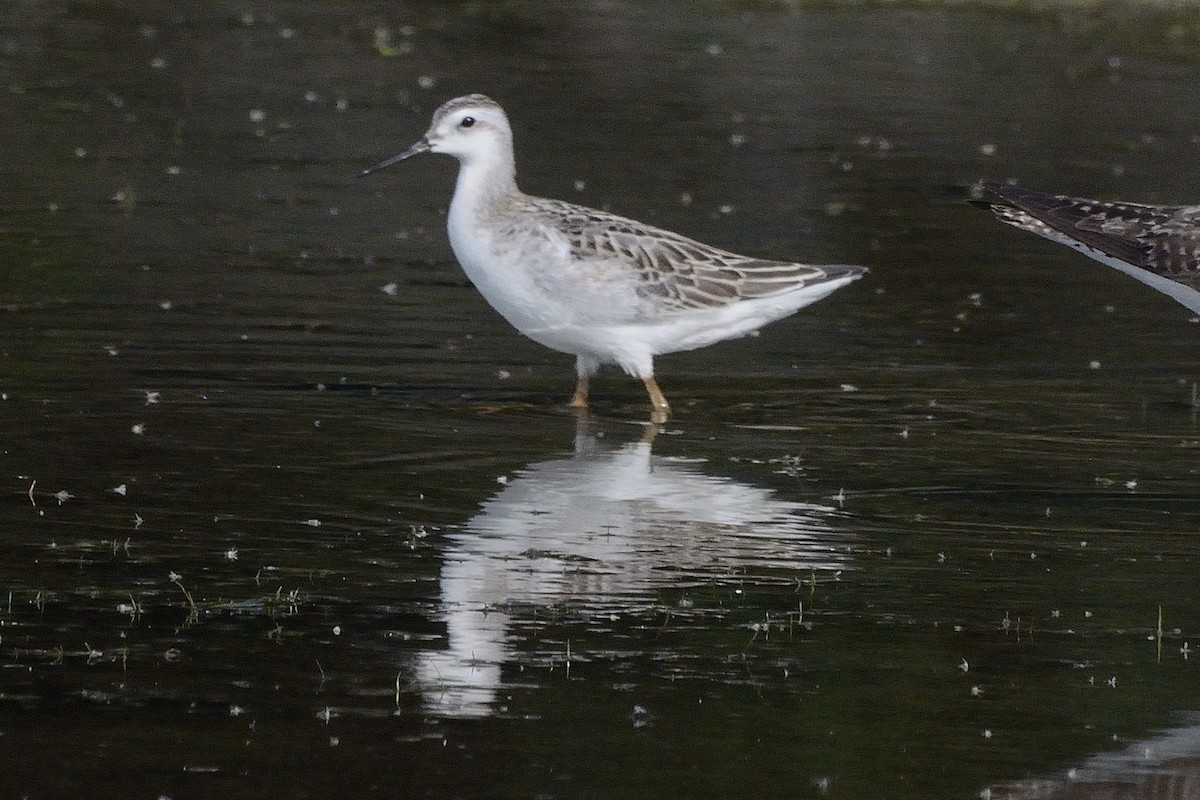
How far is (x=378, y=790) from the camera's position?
7.07 m

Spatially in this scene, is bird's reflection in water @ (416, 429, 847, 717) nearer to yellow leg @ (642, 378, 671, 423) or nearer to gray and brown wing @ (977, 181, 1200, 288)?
yellow leg @ (642, 378, 671, 423)

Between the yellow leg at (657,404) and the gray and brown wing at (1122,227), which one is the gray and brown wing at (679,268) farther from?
the gray and brown wing at (1122,227)

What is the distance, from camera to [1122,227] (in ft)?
43.9

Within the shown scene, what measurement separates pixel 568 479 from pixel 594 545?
1.29m

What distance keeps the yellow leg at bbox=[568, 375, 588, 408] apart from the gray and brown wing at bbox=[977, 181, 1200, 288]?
2.50 metres

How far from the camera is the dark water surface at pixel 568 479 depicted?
7598mm

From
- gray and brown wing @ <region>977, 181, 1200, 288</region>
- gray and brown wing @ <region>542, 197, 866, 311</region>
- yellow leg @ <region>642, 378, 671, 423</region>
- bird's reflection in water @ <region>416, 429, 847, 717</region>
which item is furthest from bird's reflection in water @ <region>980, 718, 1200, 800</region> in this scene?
gray and brown wing @ <region>977, 181, 1200, 288</region>

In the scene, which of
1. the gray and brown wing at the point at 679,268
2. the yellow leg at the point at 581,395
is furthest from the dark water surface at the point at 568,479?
the gray and brown wing at the point at 679,268

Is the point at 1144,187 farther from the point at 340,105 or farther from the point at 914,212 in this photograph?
the point at 340,105

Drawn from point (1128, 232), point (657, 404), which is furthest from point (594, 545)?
point (1128, 232)

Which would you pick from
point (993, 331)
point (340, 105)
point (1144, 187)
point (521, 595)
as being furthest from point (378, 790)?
point (340, 105)

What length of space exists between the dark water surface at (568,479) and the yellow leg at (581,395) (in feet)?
0.41

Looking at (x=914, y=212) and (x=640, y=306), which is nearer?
(x=640, y=306)

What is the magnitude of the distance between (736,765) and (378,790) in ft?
3.80
